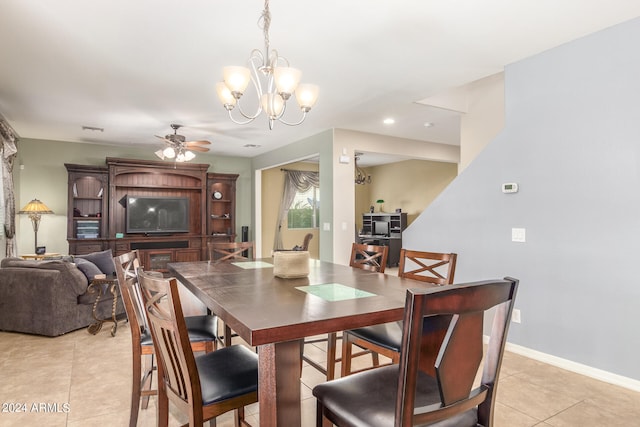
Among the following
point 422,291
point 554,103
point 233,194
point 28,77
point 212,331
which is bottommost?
point 212,331

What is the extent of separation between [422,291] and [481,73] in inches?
126

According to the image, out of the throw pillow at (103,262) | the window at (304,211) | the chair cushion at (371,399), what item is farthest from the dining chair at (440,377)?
the window at (304,211)

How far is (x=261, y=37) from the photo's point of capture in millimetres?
2752

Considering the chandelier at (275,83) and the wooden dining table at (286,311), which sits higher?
the chandelier at (275,83)

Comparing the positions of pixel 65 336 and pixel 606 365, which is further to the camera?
pixel 65 336

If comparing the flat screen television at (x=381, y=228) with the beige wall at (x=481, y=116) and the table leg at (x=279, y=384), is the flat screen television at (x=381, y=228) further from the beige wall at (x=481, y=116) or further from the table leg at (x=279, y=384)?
the table leg at (x=279, y=384)

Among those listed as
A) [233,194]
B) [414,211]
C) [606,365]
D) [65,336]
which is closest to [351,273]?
[606,365]

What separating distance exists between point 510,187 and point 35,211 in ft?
20.5

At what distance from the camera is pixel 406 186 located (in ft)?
29.7

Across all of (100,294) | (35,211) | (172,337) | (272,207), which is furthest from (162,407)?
(272,207)

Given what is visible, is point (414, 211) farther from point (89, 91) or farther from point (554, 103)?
point (89, 91)

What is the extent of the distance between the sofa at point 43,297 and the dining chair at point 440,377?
11.4ft

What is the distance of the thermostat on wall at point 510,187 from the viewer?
3197 mm

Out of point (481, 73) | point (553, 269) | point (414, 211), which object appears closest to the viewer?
point (553, 269)
